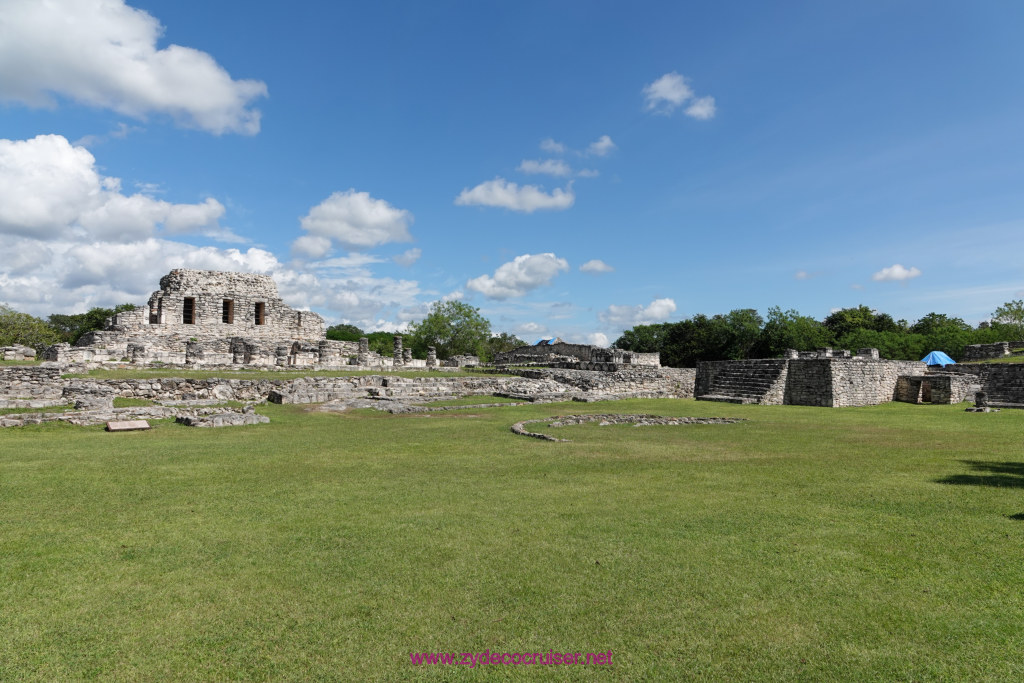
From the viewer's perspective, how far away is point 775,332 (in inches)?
2625

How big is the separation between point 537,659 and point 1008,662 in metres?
2.69

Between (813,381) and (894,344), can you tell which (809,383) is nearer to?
(813,381)

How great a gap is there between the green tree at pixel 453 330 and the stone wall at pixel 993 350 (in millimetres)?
41581

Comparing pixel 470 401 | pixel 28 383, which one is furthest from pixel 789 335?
pixel 28 383

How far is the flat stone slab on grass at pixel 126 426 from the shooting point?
11367 mm

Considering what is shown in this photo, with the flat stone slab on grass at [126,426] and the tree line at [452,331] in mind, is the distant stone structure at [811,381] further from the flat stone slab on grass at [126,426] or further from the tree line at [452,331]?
the tree line at [452,331]

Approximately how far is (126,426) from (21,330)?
42.5m

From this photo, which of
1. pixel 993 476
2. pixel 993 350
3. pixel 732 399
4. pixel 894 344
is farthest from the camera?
pixel 894 344

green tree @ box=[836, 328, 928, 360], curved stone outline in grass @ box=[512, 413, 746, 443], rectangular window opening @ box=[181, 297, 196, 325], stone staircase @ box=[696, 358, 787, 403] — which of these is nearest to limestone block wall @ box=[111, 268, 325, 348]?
rectangular window opening @ box=[181, 297, 196, 325]

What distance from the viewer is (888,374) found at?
79.2 ft

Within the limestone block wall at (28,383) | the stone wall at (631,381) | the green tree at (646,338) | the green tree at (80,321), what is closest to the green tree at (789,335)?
the green tree at (646,338)

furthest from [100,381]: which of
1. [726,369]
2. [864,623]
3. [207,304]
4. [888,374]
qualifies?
[888,374]

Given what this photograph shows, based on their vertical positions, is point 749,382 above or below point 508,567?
above

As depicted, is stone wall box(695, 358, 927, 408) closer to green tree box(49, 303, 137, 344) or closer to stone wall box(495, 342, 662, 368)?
stone wall box(495, 342, 662, 368)
